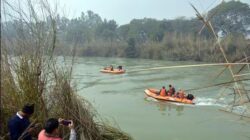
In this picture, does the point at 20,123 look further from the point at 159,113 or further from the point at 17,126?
the point at 159,113

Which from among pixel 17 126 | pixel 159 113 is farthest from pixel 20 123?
pixel 159 113

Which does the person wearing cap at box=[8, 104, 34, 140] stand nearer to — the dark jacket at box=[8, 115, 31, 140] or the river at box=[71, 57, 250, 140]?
the dark jacket at box=[8, 115, 31, 140]

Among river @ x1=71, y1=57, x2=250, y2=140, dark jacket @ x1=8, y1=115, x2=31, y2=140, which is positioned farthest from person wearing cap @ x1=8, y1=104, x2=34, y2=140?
river @ x1=71, y1=57, x2=250, y2=140

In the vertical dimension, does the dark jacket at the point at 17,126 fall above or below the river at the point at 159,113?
above

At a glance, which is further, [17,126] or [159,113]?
[159,113]

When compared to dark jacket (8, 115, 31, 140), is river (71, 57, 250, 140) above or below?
below

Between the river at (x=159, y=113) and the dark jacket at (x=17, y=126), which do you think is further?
the river at (x=159, y=113)

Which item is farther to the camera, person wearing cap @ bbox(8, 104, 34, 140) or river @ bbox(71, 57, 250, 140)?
river @ bbox(71, 57, 250, 140)

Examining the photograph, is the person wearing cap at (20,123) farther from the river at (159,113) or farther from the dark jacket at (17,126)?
the river at (159,113)

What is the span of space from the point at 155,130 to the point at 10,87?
8.40 m

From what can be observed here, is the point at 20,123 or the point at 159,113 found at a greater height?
the point at 20,123

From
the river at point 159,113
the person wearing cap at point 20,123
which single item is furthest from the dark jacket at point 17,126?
the river at point 159,113

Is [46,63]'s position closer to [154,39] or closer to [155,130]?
[155,130]

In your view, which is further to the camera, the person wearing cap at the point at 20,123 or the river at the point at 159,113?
the river at the point at 159,113
